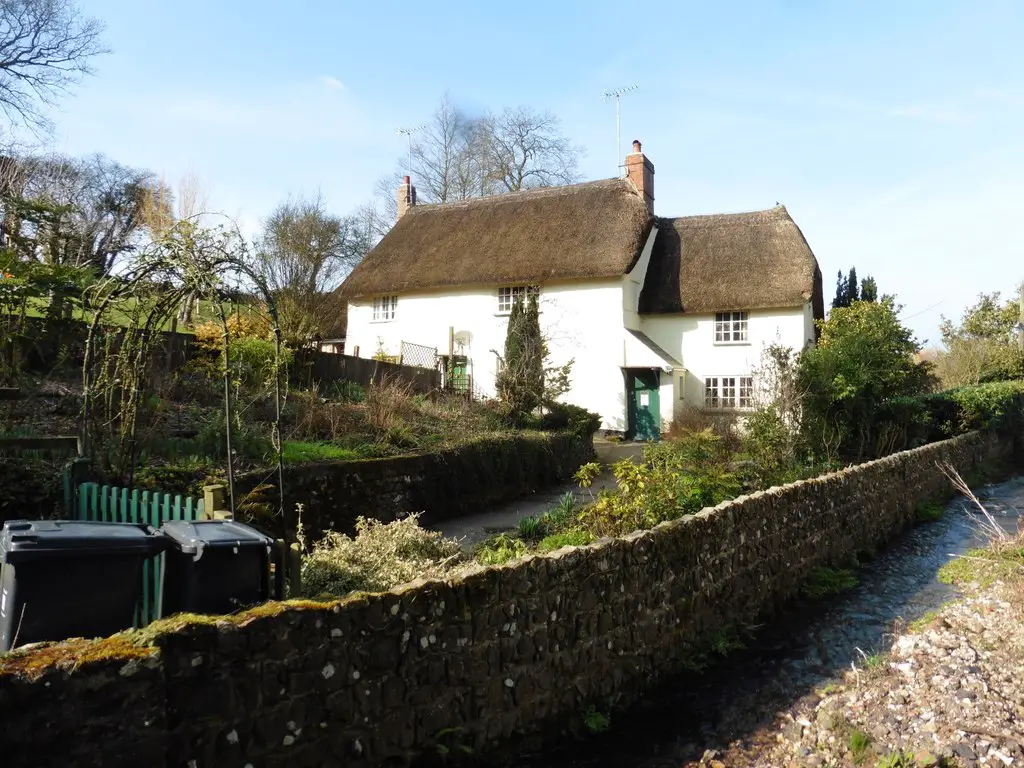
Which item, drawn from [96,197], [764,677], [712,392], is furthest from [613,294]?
[96,197]

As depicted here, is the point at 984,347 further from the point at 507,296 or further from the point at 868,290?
the point at 507,296

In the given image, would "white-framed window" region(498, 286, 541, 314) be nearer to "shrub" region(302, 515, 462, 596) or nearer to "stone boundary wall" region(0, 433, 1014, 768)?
"stone boundary wall" region(0, 433, 1014, 768)

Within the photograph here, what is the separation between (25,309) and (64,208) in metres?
2.80

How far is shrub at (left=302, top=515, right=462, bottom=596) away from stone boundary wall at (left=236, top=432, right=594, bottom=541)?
198 cm

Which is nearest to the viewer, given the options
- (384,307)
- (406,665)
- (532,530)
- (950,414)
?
(406,665)

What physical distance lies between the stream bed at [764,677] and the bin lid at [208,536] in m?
2.47

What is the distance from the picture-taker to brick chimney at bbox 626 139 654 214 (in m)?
27.4

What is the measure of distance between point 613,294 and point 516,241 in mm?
4433

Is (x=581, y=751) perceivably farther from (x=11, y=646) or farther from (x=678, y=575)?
(x=11, y=646)

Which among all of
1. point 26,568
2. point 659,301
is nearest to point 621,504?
point 26,568

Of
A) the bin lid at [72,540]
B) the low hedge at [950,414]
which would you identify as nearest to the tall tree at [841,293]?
the low hedge at [950,414]

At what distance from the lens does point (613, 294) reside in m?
24.6

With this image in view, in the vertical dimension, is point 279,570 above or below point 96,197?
below

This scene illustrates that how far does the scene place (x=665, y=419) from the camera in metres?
24.0
